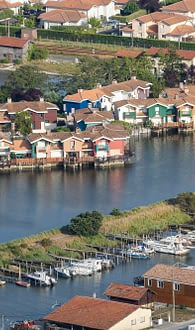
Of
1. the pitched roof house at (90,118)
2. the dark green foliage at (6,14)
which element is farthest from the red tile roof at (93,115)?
the dark green foliage at (6,14)

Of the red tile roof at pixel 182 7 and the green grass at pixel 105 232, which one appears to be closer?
the green grass at pixel 105 232

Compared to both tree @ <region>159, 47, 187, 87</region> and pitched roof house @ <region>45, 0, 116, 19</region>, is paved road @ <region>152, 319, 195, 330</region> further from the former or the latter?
pitched roof house @ <region>45, 0, 116, 19</region>

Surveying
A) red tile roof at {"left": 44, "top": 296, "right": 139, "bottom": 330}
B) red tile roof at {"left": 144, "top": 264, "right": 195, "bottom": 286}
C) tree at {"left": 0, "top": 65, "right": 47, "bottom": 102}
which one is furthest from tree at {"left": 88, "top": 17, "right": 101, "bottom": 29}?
red tile roof at {"left": 44, "top": 296, "right": 139, "bottom": 330}

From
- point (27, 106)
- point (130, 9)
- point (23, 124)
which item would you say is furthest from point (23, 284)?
point (130, 9)

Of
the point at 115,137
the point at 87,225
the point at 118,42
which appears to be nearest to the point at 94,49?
the point at 118,42

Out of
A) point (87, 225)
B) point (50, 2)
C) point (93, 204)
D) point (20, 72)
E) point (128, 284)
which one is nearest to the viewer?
point (128, 284)

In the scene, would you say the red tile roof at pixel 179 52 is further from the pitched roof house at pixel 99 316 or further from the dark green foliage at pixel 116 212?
the pitched roof house at pixel 99 316

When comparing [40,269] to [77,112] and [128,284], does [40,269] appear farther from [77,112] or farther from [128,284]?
[77,112]
